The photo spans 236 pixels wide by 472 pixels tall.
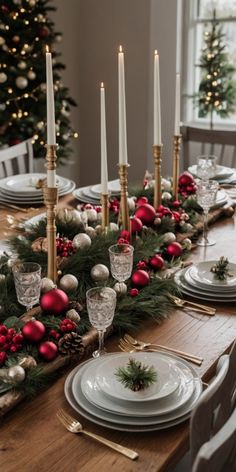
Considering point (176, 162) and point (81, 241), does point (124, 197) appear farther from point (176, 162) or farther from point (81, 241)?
point (176, 162)

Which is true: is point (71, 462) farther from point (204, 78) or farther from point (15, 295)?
point (204, 78)

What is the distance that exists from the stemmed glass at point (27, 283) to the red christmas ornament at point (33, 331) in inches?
3.7

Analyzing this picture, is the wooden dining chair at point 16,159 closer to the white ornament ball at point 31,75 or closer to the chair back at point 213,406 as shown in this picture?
the white ornament ball at point 31,75

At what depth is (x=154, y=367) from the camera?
47.8 inches

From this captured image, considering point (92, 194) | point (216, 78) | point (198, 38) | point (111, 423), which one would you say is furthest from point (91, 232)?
point (198, 38)

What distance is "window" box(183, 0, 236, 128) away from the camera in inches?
158

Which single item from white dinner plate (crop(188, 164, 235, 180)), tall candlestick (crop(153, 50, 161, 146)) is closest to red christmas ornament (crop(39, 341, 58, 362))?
tall candlestick (crop(153, 50, 161, 146))

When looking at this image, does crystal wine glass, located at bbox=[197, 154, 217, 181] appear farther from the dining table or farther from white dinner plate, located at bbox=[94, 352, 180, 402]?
white dinner plate, located at bbox=[94, 352, 180, 402]

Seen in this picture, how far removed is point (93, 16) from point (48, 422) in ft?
12.2

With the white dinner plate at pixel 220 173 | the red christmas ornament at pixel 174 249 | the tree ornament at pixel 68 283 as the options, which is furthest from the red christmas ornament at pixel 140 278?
the white dinner plate at pixel 220 173

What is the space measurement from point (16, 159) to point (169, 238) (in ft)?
4.09

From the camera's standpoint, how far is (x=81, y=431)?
1058 millimetres

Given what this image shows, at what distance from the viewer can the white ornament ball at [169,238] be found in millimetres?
1847

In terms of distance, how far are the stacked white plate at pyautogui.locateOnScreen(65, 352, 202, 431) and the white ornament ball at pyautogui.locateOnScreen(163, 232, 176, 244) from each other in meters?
0.64
